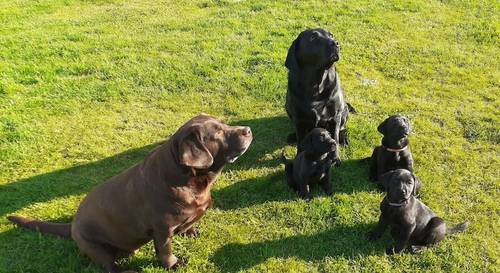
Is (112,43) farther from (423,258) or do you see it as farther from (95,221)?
(423,258)

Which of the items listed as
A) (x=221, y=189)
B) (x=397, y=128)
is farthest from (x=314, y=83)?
(x=221, y=189)

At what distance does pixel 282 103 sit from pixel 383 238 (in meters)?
3.15

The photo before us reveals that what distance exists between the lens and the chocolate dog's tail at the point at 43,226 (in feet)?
16.5

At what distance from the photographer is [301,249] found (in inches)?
201

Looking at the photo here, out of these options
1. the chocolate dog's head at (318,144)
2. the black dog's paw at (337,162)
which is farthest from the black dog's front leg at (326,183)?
the black dog's paw at (337,162)

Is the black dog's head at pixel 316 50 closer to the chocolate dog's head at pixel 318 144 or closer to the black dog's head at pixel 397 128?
the chocolate dog's head at pixel 318 144

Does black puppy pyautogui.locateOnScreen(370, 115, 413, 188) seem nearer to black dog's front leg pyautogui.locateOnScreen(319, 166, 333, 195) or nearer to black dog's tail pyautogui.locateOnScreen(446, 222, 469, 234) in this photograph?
black dog's front leg pyautogui.locateOnScreen(319, 166, 333, 195)

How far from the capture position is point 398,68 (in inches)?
340

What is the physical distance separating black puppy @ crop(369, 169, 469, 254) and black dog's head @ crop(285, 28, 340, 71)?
1.56m

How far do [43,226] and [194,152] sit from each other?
2288 mm

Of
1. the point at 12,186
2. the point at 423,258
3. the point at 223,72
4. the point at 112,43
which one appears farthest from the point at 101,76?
the point at 423,258

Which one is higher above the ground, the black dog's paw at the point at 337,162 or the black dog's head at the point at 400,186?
the black dog's head at the point at 400,186

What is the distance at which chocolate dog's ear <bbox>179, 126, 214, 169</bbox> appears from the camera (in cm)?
397

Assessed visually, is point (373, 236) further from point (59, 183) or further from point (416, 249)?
point (59, 183)
